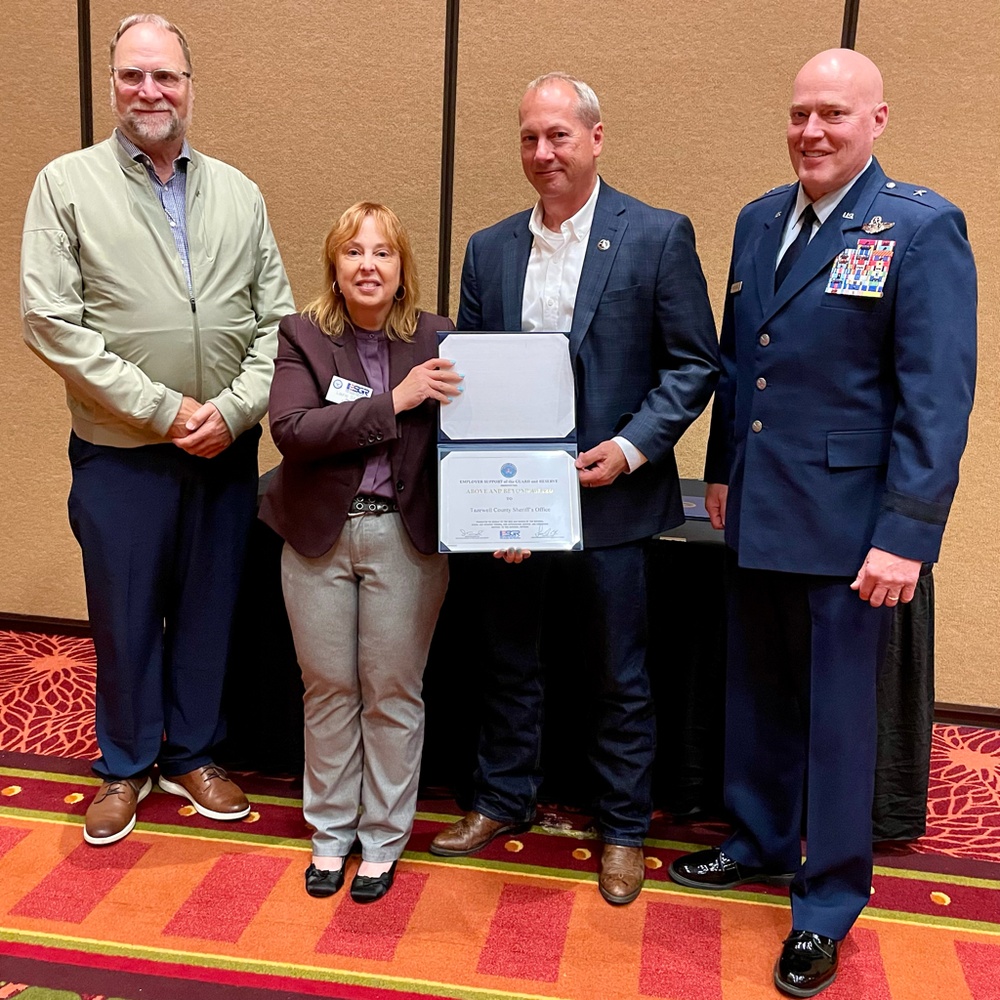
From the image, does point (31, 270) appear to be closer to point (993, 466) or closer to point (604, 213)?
point (604, 213)

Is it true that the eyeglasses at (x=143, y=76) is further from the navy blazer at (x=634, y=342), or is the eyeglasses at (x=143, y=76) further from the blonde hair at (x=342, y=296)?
the navy blazer at (x=634, y=342)

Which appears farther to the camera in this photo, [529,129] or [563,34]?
[563,34]

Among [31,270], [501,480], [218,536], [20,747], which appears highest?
[31,270]

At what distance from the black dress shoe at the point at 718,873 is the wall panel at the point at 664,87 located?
178cm

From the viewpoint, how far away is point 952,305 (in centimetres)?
175

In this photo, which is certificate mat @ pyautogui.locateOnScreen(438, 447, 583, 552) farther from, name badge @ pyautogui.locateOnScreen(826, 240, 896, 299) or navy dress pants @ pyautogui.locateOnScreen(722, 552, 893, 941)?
name badge @ pyautogui.locateOnScreen(826, 240, 896, 299)

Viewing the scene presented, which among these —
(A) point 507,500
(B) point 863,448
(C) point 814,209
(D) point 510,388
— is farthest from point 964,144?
(A) point 507,500

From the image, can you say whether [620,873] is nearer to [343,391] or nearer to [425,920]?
[425,920]

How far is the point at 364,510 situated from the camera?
6.68ft

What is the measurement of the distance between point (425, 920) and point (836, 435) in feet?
4.27

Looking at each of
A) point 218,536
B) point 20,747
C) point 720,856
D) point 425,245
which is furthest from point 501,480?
point 20,747

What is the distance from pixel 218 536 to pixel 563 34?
1.90m

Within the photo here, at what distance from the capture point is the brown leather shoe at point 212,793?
2.43 metres

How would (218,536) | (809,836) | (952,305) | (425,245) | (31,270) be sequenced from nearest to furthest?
(952,305)
(809,836)
(31,270)
(218,536)
(425,245)
